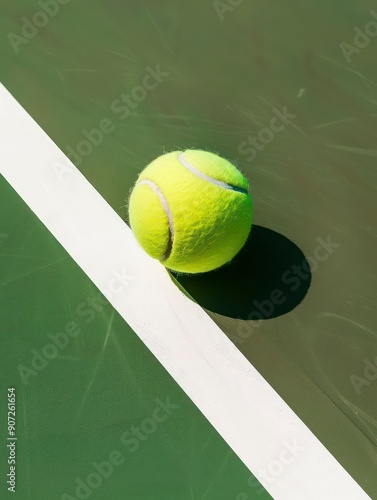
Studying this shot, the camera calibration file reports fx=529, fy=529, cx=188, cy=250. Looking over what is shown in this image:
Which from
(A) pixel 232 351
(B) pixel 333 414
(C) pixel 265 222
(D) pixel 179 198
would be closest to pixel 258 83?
(C) pixel 265 222

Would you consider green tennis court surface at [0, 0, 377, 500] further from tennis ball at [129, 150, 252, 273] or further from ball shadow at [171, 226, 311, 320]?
tennis ball at [129, 150, 252, 273]

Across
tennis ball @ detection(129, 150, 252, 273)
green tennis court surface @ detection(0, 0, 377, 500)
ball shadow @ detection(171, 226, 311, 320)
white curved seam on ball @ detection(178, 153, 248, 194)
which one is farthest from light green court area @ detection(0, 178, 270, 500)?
white curved seam on ball @ detection(178, 153, 248, 194)

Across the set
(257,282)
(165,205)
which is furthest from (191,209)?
(257,282)

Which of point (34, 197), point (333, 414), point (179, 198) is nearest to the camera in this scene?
point (179, 198)

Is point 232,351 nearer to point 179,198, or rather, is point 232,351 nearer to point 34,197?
point 179,198

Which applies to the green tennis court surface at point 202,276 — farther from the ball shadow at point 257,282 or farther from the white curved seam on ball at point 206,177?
the white curved seam on ball at point 206,177

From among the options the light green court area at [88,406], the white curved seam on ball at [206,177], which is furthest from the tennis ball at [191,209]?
the light green court area at [88,406]
